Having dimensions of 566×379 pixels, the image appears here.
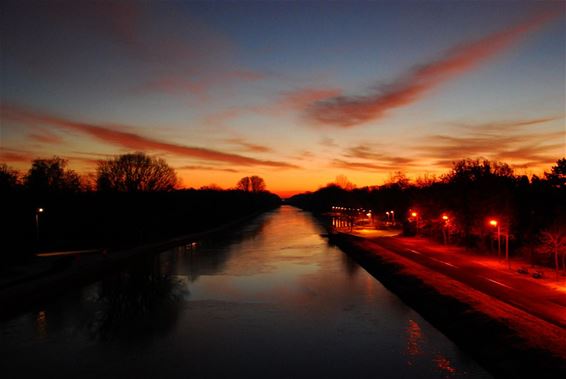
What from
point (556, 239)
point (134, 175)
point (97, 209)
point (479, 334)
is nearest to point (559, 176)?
point (556, 239)

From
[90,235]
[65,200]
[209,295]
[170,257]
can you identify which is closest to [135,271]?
[170,257]

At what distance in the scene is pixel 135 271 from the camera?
132 ft

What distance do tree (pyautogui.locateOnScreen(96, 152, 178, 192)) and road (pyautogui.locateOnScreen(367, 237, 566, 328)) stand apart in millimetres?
46412

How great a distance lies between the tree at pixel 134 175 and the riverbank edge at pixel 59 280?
1062 inches

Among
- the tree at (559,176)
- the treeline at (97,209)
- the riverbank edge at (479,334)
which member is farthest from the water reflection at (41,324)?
the tree at (559,176)

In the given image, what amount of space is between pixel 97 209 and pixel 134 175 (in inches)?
636

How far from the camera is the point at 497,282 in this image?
2636 cm

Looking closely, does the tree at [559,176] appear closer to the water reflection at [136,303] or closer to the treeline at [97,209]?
the water reflection at [136,303]

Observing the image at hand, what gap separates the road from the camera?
66.7ft

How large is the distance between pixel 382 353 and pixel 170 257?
34268mm

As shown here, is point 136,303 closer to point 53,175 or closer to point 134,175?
point 134,175

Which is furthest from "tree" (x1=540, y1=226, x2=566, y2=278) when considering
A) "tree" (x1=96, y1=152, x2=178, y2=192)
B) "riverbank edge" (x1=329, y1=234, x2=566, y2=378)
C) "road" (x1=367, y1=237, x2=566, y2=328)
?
"tree" (x1=96, y1=152, x2=178, y2=192)

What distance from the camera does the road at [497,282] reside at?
66.7 ft

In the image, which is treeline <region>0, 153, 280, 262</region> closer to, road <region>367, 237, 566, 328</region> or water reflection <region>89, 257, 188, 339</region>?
water reflection <region>89, 257, 188, 339</region>
